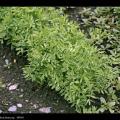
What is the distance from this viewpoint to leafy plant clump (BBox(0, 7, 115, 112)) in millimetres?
2855

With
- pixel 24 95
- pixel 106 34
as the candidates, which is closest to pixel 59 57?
pixel 24 95

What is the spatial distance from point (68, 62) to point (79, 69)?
11 centimetres

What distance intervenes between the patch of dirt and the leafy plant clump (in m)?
0.08

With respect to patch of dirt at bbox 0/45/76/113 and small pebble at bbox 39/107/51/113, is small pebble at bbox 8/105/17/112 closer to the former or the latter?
patch of dirt at bbox 0/45/76/113

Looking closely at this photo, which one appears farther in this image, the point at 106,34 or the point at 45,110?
the point at 106,34

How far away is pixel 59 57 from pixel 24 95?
433 mm

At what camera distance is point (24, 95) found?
10.0ft

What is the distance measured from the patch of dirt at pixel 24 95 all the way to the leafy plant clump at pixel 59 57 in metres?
0.08

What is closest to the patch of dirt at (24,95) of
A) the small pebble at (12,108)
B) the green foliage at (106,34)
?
the small pebble at (12,108)

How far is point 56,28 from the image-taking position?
322 centimetres

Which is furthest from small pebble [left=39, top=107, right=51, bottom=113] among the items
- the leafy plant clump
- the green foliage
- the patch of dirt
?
the green foliage

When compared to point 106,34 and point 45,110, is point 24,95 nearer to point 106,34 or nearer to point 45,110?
point 45,110
